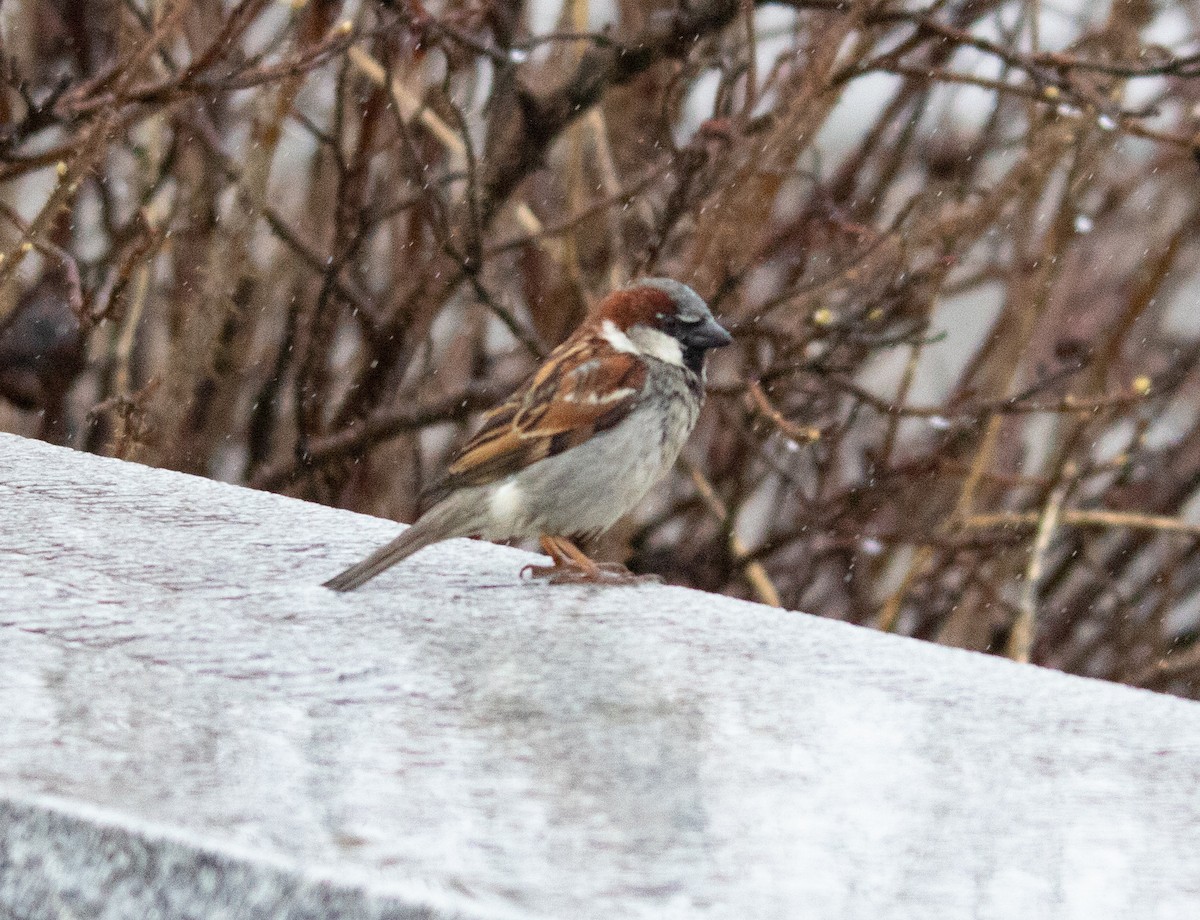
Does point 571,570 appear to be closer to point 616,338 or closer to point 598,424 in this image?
point 598,424

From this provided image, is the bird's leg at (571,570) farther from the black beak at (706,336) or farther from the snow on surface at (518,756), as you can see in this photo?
the black beak at (706,336)

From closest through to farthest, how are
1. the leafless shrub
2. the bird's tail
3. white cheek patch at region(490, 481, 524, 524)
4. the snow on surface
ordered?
1. the snow on surface
2. the bird's tail
3. white cheek patch at region(490, 481, 524, 524)
4. the leafless shrub

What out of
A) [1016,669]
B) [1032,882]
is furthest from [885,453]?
[1032,882]

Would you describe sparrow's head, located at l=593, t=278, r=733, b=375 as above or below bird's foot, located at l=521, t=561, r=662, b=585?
above

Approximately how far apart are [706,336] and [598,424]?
0.22 m

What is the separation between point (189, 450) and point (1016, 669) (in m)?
2.40

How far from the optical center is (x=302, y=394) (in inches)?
130

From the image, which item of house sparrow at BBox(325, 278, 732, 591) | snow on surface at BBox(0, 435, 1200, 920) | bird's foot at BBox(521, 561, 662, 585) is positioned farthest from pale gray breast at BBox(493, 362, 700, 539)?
snow on surface at BBox(0, 435, 1200, 920)

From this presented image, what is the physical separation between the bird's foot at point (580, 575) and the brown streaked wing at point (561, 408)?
0.19m

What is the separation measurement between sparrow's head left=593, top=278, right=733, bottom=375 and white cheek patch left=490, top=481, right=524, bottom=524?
11.2 inches

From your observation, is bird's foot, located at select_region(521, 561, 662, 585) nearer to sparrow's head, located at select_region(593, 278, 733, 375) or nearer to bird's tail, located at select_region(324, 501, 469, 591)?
bird's tail, located at select_region(324, 501, 469, 591)

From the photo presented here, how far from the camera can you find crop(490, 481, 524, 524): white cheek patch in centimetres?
236

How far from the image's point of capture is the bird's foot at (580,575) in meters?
2.13

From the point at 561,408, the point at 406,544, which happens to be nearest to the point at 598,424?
the point at 561,408
